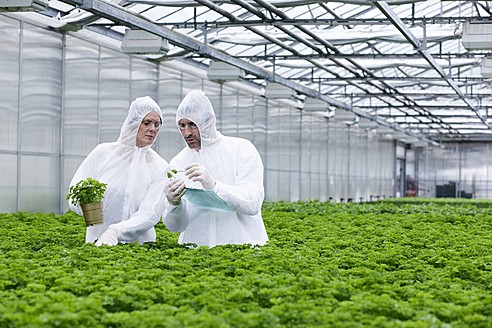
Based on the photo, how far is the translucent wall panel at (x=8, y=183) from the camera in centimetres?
1383

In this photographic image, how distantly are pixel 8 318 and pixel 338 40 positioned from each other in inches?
568

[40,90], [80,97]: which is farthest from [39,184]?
[80,97]

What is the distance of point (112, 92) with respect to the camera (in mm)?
17391

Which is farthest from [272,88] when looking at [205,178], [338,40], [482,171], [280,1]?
[482,171]

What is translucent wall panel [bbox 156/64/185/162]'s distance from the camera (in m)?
19.7

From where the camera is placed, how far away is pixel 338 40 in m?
17.1

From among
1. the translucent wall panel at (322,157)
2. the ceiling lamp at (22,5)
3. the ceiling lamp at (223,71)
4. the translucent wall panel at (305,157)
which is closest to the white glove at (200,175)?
the ceiling lamp at (22,5)

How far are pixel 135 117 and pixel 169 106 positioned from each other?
14177mm

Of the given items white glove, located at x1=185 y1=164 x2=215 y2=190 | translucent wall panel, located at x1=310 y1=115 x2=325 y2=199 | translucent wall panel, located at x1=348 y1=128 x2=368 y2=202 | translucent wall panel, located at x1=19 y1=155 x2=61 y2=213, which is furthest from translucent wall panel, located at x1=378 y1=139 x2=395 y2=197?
white glove, located at x1=185 y1=164 x2=215 y2=190

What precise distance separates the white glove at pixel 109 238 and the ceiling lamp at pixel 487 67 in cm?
1294

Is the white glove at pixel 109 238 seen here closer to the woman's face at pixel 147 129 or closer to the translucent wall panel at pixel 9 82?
the woman's face at pixel 147 129

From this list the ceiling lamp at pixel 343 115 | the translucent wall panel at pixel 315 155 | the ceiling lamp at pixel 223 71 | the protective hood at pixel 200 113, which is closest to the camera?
the protective hood at pixel 200 113

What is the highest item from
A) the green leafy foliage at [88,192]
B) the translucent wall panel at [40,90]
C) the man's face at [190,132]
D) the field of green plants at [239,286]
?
the translucent wall panel at [40,90]

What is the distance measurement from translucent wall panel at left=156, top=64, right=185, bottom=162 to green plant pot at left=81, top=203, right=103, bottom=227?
45.1ft
